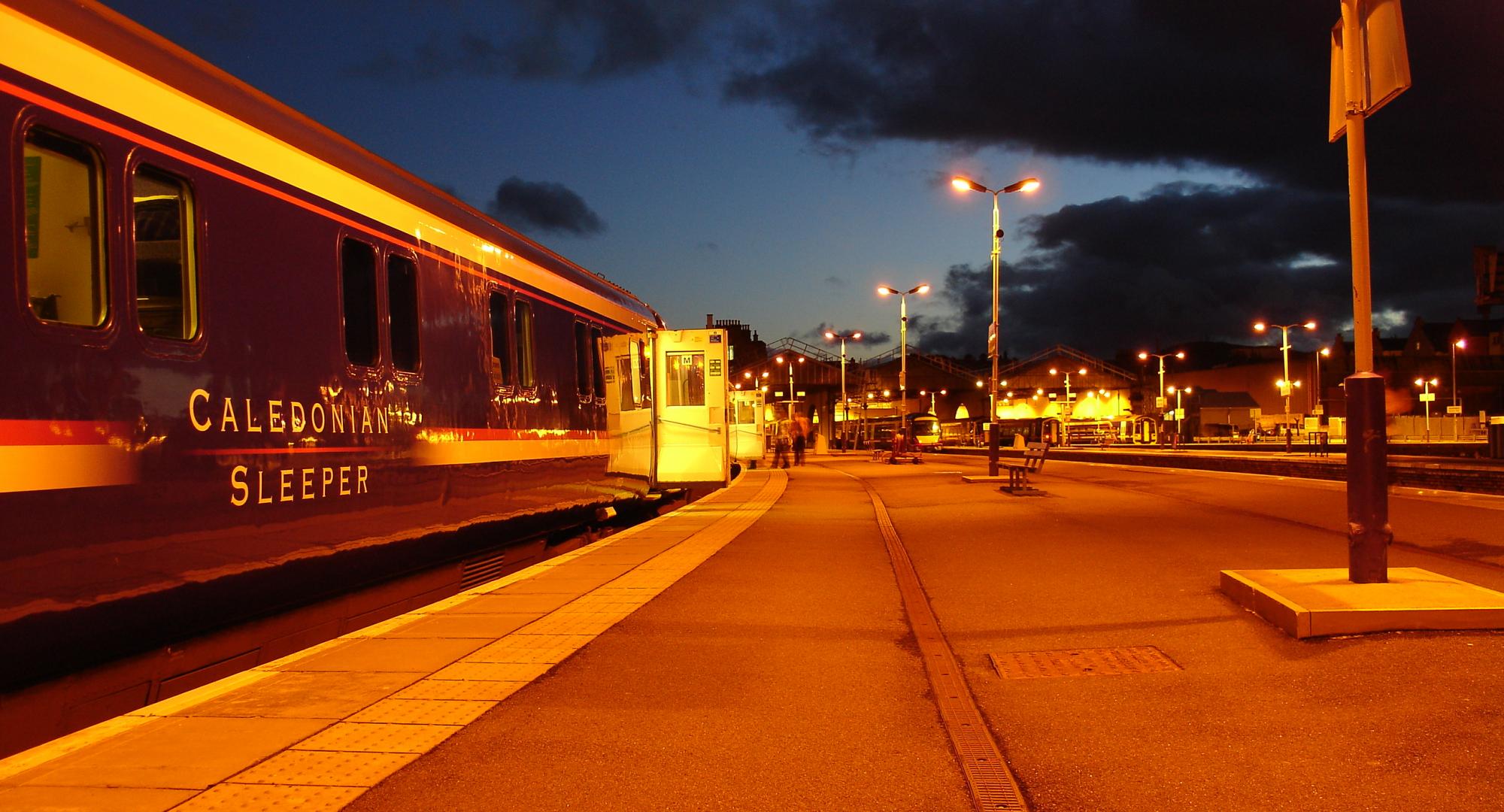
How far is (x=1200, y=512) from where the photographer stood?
15.6 meters

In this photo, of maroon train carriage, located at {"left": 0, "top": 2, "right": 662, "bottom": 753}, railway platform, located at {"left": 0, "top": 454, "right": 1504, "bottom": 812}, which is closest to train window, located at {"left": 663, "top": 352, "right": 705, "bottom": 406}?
railway platform, located at {"left": 0, "top": 454, "right": 1504, "bottom": 812}

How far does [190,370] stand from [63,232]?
92 centimetres

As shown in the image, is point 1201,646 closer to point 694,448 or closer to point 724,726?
point 724,726

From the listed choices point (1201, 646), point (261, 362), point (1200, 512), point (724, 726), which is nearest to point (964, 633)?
point (1201, 646)

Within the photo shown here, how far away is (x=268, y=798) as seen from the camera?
4031 mm

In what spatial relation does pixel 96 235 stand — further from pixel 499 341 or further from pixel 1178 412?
pixel 1178 412

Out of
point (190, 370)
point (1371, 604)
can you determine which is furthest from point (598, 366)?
point (1371, 604)

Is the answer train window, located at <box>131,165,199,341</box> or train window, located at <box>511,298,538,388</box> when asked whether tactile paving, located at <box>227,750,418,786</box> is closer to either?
train window, located at <box>131,165,199,341</box>

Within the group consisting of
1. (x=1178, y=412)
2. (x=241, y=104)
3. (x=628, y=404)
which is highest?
(x=241, y=104)

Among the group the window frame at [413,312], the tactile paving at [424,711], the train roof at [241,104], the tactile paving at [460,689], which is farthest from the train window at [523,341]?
the tactile paving at [424,711]

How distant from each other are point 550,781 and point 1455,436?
68.0 meters

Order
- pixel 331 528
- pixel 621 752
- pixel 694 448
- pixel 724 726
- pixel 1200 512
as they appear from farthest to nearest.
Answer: pixel 694 448, pixel 1200 512, pixel 331 528, pixel 724 726, pixel 621 752

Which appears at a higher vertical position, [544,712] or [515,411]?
[515,411]

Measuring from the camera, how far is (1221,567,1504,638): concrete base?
6453 millimetres
